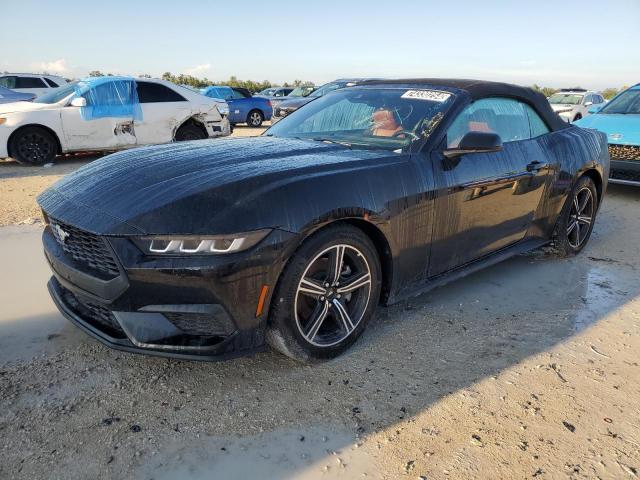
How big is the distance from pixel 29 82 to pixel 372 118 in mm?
15437

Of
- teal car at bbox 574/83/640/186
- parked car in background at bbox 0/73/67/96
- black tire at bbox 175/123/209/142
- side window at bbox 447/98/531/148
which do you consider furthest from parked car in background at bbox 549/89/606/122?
parked car in background at bbox 0/73/67/96

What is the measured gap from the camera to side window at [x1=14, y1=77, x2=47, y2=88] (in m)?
15.2

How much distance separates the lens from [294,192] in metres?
2.43

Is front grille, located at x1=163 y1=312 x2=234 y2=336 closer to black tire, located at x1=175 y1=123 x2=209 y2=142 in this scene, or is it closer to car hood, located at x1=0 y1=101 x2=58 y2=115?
car hood, located at x1=0 y1=101 x2=58 y2=115

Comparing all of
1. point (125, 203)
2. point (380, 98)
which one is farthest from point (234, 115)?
point (125, 203)

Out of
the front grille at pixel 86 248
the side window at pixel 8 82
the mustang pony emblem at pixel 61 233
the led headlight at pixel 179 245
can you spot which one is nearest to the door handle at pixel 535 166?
the led headlight at pixel 179 245

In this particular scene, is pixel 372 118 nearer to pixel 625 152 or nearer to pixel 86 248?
pixel 86 248

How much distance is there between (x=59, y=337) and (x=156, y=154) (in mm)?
1207

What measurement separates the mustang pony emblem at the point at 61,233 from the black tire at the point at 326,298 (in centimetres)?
107

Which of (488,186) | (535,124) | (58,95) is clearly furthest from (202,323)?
(58,95)

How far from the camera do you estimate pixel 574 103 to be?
1925cm

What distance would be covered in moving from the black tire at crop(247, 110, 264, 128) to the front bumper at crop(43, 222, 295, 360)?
55.4 ft

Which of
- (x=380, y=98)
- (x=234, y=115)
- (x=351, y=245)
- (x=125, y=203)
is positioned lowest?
(x=234, y=115)

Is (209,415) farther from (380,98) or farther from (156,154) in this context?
(380,98)
